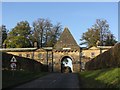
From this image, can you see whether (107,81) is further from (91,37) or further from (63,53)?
(91,37)

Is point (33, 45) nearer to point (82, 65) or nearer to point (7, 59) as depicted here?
point (82, 65)

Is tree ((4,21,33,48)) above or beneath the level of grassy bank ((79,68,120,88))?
above

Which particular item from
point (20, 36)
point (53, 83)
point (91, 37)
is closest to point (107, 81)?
point (53, 83)

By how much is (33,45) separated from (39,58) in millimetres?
10583

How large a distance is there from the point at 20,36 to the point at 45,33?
10.6 m

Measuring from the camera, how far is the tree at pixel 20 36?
10881 centimetres

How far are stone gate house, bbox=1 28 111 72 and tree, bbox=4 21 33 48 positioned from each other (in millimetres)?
5075

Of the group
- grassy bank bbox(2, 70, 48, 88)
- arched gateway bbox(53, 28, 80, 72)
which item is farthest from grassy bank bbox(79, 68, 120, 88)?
arched gateway bbox(53, 28, 80, 72)

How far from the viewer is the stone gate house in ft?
326

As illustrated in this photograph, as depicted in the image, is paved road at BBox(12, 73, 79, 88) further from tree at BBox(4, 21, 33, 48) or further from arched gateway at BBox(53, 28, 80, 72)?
tree at BBox(4, 21, 33, 48)

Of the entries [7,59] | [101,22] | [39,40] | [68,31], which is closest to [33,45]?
[39,40]

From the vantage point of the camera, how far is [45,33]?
11475 cm

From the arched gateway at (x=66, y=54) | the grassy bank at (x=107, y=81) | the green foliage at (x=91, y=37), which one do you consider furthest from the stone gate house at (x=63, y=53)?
the grassy bank at (x=107, y=81)

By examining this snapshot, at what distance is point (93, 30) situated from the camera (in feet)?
368
